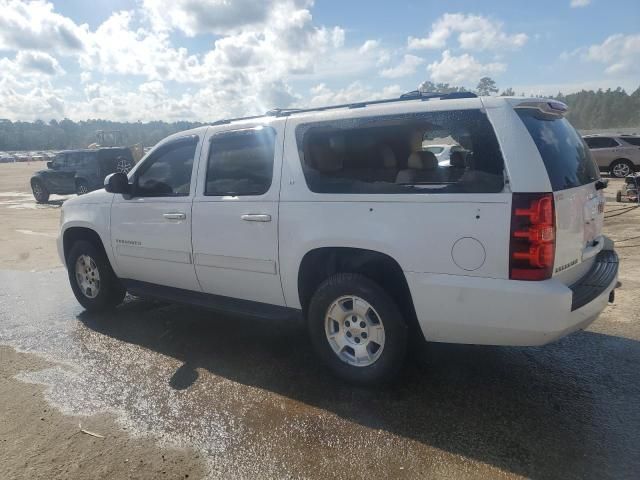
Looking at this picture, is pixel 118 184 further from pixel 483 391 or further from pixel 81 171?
pixel 81 171

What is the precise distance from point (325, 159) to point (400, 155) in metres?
0.54

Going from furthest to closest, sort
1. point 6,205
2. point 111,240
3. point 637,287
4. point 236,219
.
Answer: point 6,205 < point 637,287 < point 111,240 < point 236,219

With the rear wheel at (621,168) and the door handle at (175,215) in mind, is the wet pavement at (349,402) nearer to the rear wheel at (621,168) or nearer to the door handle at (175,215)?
the door handle at (175,215)

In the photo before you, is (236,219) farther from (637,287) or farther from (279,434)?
(637,287)

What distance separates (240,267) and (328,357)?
1.03m

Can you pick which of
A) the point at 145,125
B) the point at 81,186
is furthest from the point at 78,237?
the point at 145,125

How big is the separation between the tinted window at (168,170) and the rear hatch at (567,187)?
282 centimetres

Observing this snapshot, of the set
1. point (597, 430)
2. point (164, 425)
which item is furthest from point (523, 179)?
point (164, 425)

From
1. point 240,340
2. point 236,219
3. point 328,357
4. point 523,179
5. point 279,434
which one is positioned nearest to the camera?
point 523,179

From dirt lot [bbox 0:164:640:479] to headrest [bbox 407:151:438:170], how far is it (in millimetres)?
1570

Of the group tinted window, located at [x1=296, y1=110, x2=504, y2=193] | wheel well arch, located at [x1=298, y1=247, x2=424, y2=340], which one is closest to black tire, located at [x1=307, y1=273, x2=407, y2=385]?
wheel well arch, located at [x1=298, y1=247, x2=424, y2=340]

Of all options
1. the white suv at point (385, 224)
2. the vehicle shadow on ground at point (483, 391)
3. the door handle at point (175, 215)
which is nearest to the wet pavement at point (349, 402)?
the vehicle shadow on ground at point (483, 391)

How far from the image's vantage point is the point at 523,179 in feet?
9.09

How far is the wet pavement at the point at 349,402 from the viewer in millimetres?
2699
